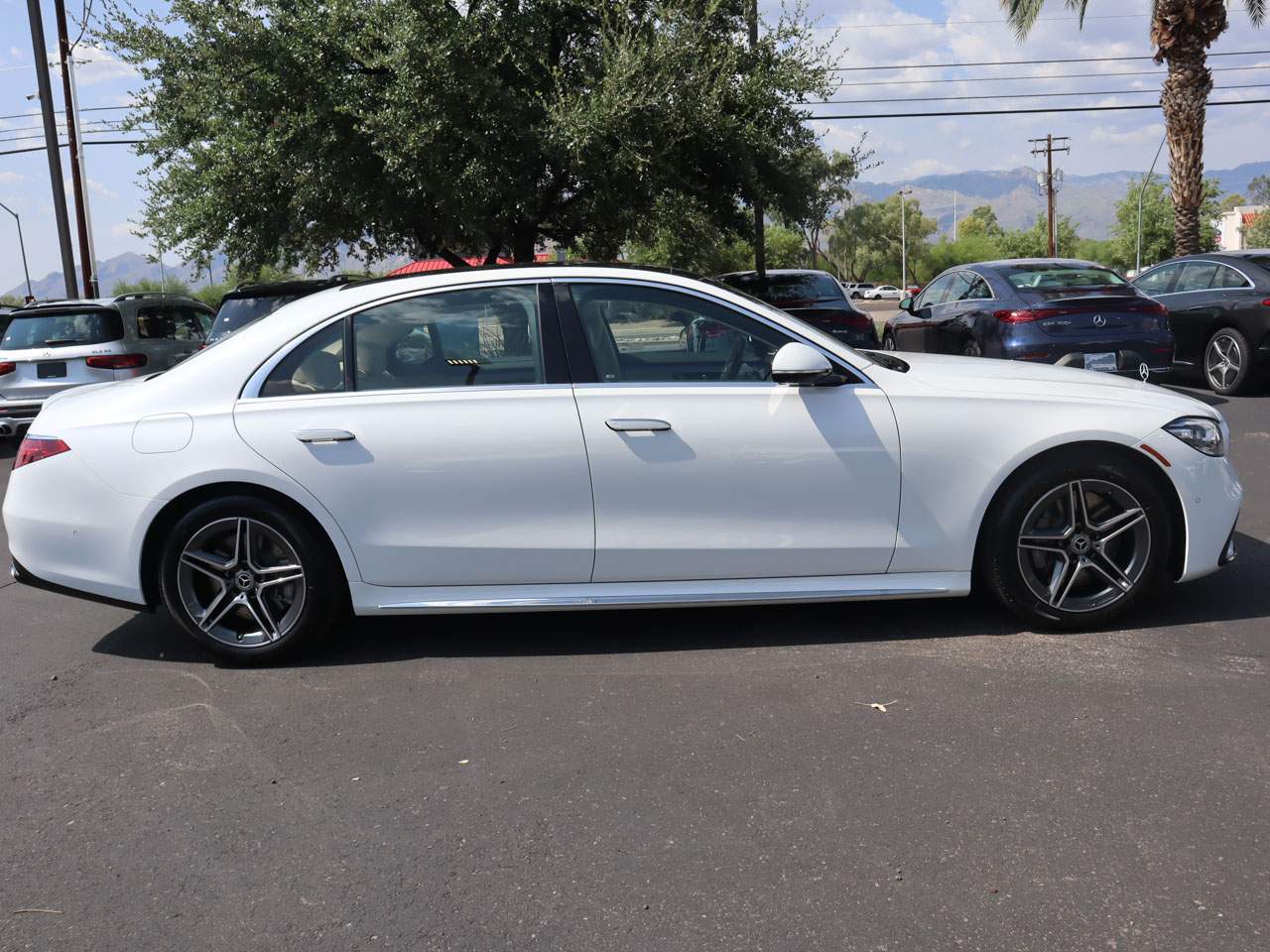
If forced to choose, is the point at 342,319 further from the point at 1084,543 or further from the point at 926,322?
the point at 926,322

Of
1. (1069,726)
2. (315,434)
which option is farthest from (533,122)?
(1069,726)

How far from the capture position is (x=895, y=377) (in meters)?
4.55

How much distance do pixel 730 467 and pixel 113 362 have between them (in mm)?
8817

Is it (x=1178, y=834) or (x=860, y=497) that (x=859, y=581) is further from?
(x=1178, y=834)

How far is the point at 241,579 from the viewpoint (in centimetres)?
453

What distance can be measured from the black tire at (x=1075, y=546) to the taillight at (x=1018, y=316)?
18.6 feet

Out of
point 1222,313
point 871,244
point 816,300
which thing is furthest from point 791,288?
point 871,244

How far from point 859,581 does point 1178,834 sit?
1.71 m

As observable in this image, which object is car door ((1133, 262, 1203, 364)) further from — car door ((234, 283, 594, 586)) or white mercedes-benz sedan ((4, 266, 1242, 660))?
car door ((234, 283, 594, 586))

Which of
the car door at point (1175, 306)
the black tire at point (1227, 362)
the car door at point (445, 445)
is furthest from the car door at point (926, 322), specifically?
the car door at point (445, 445)

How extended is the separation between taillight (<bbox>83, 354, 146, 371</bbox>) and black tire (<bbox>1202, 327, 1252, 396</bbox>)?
36.3ft

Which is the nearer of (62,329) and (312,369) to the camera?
(312,369)

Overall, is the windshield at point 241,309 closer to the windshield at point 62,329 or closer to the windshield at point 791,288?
the windshield at point 62,329

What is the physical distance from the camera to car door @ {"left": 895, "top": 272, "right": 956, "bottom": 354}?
1141 cm
